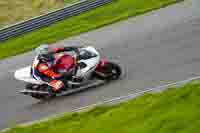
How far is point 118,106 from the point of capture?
14.1m

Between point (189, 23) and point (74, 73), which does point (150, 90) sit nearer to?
point (74, 73)

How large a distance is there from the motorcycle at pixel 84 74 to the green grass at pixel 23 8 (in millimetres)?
13097

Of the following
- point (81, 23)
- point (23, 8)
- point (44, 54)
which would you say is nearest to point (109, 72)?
point (44, 54)

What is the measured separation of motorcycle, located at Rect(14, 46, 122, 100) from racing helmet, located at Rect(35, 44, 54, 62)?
0.28 metres

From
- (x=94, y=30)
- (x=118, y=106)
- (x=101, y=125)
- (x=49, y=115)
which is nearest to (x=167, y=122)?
(x=101, y=125)

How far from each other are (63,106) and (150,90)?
2.67m

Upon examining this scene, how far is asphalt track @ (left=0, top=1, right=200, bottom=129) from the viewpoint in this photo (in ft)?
51.6

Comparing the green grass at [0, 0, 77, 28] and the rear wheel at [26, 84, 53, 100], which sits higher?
the rear wheel at [26, 84, 53, 100]

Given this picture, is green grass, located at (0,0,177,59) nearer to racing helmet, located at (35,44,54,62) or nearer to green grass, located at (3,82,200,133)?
racing helmet, located at (35,44,54,62)

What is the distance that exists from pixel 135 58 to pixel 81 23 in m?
6.37

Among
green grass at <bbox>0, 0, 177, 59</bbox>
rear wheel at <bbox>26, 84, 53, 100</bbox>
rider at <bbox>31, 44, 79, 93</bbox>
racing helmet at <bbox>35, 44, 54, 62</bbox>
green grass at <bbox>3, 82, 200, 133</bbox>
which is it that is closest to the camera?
green grass at <bbox>3, 82, 200, 133</bbox>

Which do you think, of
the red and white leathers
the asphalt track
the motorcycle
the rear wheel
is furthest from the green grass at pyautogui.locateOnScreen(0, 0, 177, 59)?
the red and white leathers

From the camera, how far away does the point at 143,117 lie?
38.9ft

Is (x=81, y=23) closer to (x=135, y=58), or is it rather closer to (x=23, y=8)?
(x=135, y=58)
